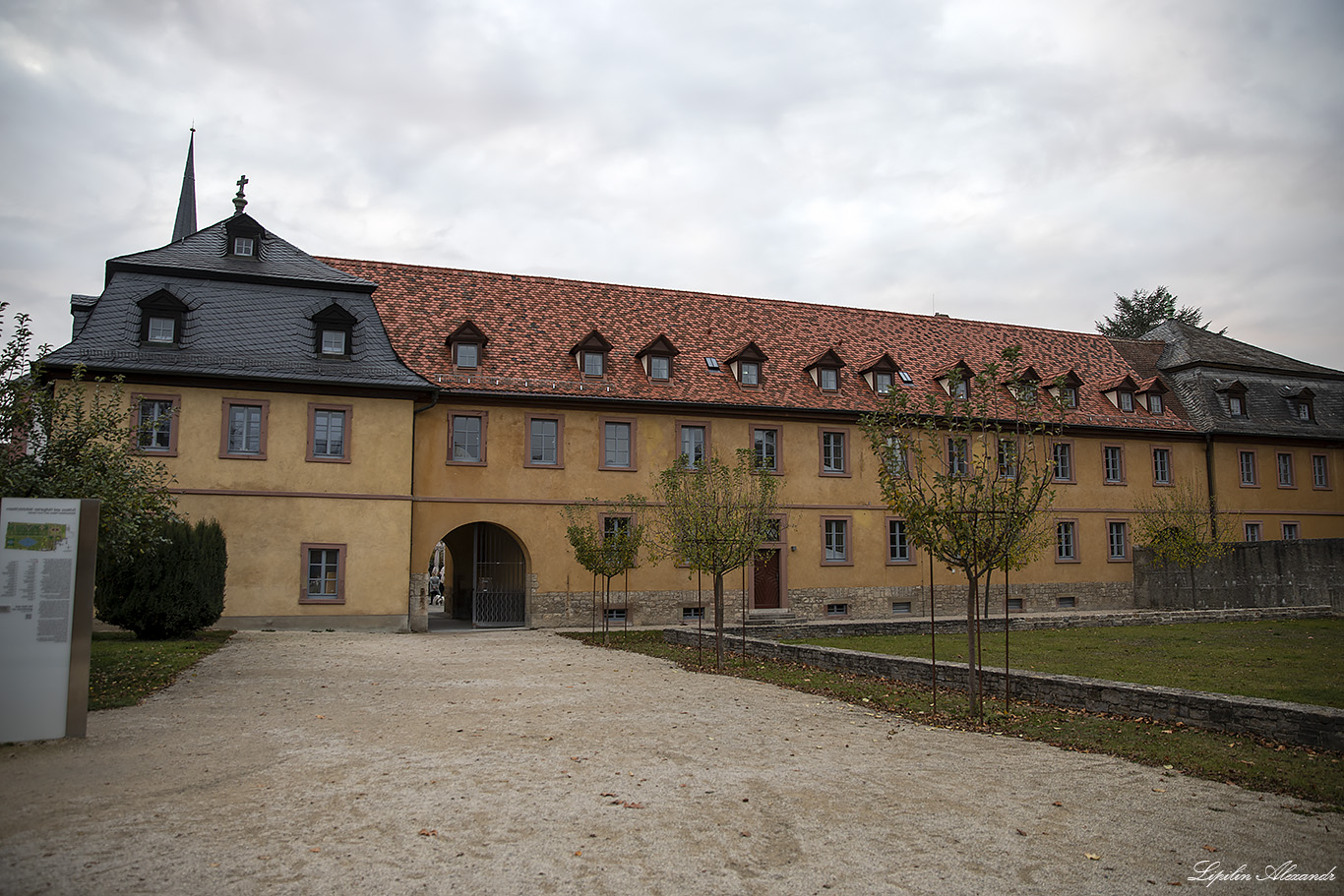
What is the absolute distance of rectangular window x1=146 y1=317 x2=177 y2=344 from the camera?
75.9ft

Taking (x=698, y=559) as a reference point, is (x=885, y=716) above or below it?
below

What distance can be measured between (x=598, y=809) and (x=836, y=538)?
22.9 m

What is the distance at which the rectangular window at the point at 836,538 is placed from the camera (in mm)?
28875

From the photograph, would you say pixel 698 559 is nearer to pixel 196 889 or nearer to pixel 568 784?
pixel 568 784

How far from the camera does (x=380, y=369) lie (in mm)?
24328

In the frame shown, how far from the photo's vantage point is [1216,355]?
36312mm

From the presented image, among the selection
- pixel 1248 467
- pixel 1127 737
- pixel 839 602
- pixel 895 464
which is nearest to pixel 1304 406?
pixel 1248 467

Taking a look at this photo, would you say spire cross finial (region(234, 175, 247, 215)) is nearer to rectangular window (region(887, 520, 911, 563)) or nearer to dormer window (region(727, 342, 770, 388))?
dormer window (region(727, 342, 770, 388))

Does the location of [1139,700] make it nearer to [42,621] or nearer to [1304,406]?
[42,621]

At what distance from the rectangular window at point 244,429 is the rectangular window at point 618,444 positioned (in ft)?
28.6

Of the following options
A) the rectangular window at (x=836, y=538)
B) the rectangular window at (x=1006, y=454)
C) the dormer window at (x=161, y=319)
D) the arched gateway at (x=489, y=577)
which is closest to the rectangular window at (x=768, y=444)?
the rectangular window at (x=836, y=538)

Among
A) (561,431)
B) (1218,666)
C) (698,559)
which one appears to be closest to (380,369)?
(561,431)

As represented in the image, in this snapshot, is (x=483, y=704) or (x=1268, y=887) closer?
(x=1268, y=887)

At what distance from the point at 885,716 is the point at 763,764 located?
3143mm
